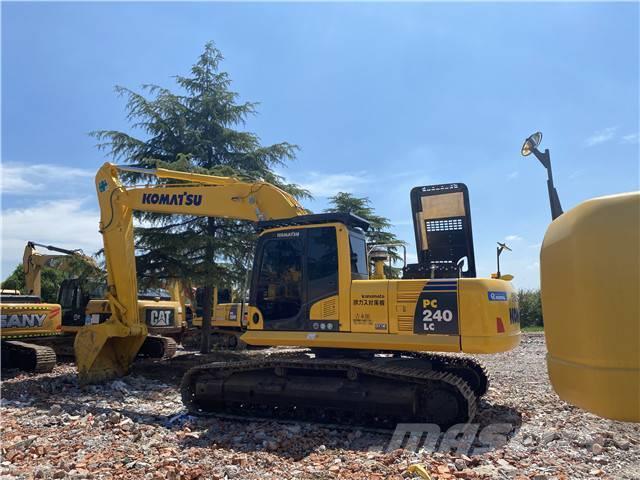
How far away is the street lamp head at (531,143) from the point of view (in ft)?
12.7

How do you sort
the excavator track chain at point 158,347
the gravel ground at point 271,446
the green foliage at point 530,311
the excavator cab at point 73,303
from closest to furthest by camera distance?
the gravel ground at point 271,446, the excavator track chain at point 158,347, the excavator cab at point 73,303, the green foliage at point 530,311

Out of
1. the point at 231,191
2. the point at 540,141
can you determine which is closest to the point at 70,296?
the point at 231,191

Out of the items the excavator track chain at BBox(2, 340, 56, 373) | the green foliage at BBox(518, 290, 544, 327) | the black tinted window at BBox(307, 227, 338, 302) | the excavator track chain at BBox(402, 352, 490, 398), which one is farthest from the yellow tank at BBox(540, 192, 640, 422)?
the green foliage at BBox(518, 290, 544, 327)

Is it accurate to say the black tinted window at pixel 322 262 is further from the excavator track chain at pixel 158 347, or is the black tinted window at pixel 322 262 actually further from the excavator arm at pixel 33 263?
the excavator arm at pixel 33 263

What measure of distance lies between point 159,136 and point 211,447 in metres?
10.4

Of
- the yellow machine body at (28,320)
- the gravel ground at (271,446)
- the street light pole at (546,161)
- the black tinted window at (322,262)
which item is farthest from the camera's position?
the yellow machine body at (28,320)

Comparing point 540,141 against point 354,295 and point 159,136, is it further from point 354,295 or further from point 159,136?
point 159,136

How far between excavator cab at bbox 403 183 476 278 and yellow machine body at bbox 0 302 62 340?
1015 centimetres

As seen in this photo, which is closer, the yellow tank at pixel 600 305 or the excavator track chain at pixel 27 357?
the yellow tank at pixel 600 305

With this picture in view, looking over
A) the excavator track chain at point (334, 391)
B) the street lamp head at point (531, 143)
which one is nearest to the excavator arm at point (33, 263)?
the excavator track chain at point (334, 391)

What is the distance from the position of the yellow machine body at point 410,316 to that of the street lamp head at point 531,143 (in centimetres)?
285

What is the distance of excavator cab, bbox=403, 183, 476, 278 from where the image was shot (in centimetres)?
729

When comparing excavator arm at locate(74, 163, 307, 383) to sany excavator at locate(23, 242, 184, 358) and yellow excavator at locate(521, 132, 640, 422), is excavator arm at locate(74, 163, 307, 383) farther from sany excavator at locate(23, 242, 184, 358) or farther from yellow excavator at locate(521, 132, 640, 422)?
yellow excavator at locate(521, 132, 640, 422)

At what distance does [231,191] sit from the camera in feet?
29.6
